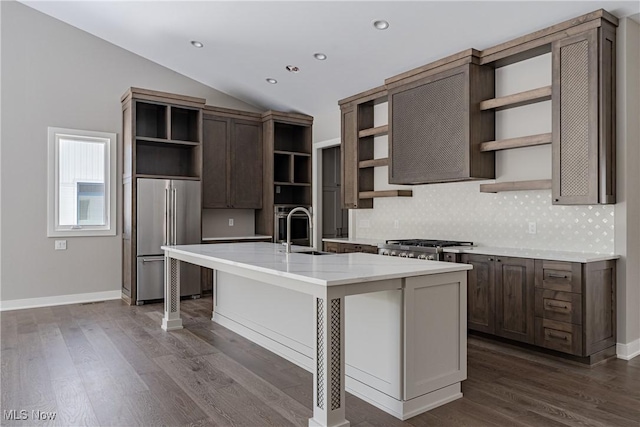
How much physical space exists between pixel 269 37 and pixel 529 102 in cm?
271

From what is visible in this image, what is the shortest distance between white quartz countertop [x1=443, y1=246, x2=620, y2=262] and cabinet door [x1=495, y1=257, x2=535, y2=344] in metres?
0.06

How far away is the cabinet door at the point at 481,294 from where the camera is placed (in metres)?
3.86

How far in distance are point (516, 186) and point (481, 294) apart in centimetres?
100

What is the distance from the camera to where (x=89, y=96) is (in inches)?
231

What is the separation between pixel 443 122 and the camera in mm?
4406

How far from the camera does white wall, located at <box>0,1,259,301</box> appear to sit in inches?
211

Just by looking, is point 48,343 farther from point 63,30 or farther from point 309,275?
point 63,30

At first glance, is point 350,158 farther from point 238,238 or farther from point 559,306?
point 559,306

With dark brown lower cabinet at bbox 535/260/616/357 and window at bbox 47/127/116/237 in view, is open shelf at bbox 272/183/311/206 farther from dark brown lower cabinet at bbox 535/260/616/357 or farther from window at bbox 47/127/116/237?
dark brown lower cabinet at bbox 535/260/616/357

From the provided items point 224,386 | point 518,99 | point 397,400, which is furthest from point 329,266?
point 518,99

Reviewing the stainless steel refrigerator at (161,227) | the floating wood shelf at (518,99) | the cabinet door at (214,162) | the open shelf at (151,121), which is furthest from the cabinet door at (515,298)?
the open shelf at (151,121)

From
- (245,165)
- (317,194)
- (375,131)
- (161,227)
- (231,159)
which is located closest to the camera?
(375,131)

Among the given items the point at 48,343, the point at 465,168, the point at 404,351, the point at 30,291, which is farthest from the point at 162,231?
the point at 404,351

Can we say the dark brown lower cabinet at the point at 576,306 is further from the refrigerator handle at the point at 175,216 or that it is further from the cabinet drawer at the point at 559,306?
the refrigerator handle at the point at 175,216
